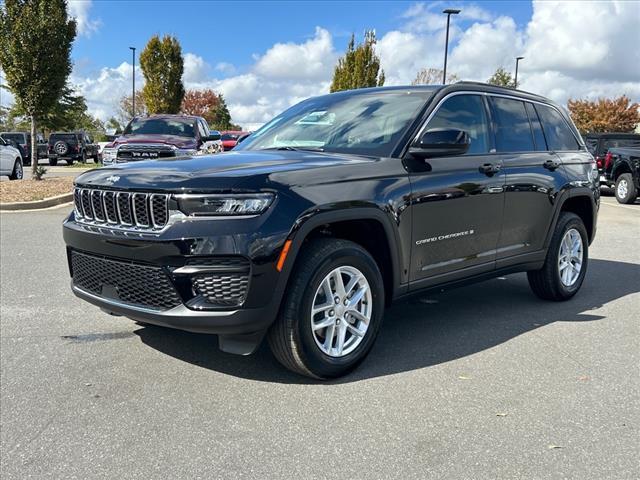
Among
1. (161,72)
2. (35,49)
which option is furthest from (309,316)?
(161,72)

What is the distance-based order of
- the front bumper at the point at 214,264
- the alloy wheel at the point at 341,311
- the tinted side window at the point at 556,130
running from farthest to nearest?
the tinted side window at the point at 556,130, the alloy wheel at the point at 341,311, the front bumper at the point at 214,264

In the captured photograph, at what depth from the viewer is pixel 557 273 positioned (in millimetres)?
5430

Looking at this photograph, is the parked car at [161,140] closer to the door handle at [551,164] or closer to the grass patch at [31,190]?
the grass patch at [31,190]

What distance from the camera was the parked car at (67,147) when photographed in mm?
32688

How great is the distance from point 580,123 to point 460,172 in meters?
51.8

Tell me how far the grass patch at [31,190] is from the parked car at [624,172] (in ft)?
45.6

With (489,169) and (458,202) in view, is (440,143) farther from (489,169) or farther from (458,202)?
(489,169)

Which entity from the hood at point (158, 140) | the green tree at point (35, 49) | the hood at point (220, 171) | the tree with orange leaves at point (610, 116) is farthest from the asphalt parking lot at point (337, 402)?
the tree with orange leaves at point (610, 116)

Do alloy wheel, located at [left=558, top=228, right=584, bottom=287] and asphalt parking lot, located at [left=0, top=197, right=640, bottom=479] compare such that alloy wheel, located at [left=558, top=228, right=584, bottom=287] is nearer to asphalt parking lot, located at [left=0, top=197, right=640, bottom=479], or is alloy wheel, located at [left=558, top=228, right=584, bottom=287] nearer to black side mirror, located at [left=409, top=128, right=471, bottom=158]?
asphalt parking lot, located at [left=0, top=197, right=640, bottom=479]

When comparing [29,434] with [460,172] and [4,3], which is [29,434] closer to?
[460,172]

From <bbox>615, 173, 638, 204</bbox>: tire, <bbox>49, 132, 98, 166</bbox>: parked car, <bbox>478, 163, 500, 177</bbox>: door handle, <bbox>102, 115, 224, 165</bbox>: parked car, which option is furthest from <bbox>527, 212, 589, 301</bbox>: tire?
<bbox>49, 132, 98, 166</bbox>: parked car

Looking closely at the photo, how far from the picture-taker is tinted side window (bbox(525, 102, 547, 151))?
5332 millimetres

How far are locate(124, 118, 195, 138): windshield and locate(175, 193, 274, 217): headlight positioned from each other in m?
10.3

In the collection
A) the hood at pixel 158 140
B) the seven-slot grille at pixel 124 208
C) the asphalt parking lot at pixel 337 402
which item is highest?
the hood at pixel 158 140
